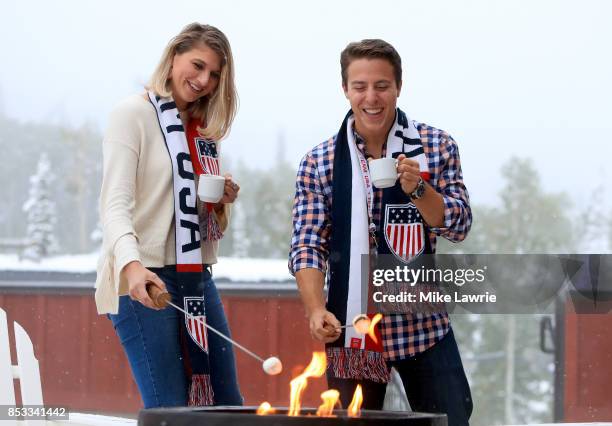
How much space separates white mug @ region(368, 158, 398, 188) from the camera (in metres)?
2.06

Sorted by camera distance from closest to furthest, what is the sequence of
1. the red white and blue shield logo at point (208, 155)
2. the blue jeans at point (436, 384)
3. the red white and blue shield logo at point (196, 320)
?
the blue jeans at point (436, 384), the red white and blue shield logo at point (196, 320), the red white and blue shield logo at point (208, 155)

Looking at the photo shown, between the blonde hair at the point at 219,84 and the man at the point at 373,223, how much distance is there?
0.22m

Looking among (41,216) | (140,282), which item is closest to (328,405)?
(140,282)

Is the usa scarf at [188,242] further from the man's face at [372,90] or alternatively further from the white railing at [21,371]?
the white railing at [21,371]

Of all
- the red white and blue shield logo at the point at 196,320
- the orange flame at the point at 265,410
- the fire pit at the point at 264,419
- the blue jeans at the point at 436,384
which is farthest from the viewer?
the red white and blue shield logo at the point at 196,320

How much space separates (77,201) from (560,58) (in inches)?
1028

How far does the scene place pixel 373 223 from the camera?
7.29ft

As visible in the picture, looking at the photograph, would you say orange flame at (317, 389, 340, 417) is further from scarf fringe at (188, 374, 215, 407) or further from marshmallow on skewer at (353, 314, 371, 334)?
scarf fringe at (188, 374, 215, 407)

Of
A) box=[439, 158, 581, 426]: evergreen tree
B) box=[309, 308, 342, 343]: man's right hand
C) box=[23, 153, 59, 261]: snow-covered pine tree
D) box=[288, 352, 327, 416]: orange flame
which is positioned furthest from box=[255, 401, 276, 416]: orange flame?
box=[439, 158, 581, 426]: evergreen tree

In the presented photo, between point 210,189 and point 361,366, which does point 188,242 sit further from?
point 361,366

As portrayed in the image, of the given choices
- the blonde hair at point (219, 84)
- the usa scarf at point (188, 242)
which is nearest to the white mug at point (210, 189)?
the usa scarf at point (188, 242)

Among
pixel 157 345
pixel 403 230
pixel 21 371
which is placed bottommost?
pixel 21 371

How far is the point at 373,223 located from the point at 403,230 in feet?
0.26

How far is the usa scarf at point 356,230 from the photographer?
7.14 ft
